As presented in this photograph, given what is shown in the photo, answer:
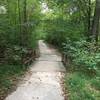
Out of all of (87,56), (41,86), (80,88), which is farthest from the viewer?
(87,56)

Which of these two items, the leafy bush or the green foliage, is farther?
the leafy bush

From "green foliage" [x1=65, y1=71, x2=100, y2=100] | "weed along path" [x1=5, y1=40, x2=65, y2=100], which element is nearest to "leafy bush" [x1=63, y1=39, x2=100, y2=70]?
"green foliage" [x1=65, y1=71, x2=100, y2=100]

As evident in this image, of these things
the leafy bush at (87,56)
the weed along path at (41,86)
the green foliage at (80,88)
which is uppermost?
the leafy bush at (87,56)

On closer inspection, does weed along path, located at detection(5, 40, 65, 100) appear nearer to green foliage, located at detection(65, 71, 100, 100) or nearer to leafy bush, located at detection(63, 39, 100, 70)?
green foliage, located at detection(65, 71, 100, 100)

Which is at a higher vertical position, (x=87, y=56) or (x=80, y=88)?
(x=87, y=56)

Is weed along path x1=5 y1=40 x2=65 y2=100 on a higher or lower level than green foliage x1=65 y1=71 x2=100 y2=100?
lower

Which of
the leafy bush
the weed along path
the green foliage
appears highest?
the leafy bush

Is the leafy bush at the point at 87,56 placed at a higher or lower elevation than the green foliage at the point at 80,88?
higher

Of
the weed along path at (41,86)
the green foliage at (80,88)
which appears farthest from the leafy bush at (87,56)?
the weed along path at (41,86)

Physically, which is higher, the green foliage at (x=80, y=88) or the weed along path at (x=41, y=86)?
the green foliage at (x=80, y=88)

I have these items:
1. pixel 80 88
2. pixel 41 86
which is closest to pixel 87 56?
pixel 80 88

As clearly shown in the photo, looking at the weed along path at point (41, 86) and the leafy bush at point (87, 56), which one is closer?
the weed along path at point (41, 86)

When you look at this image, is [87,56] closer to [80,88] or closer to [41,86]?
[80,88]

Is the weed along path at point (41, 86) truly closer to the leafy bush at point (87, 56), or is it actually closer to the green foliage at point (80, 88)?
the green foliage at point (80, 88)
